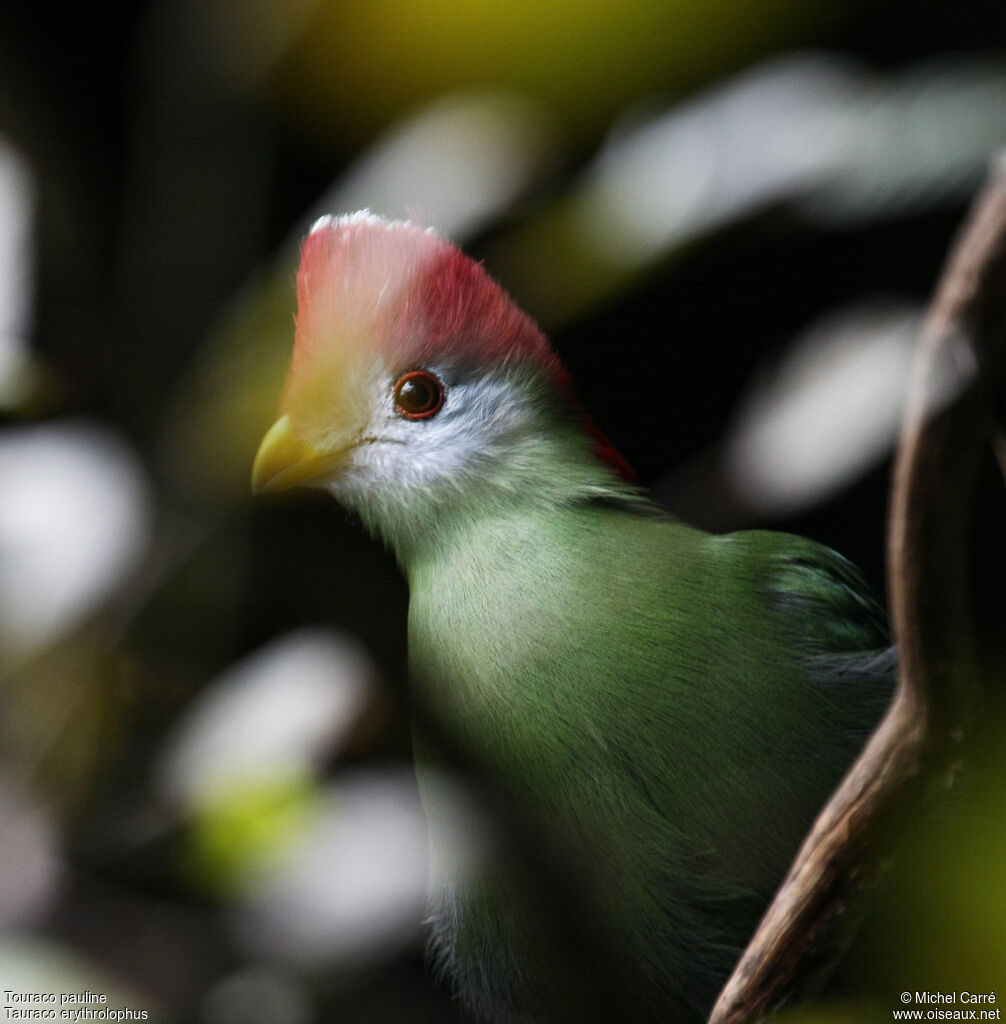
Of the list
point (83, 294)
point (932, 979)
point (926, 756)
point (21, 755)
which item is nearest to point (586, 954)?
point (932, 979)

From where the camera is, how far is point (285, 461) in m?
0.75

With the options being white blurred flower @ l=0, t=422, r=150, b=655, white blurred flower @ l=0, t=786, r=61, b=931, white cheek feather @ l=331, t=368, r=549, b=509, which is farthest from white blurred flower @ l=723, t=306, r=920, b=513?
white blurred flower @ l=0, t=786, r=61, b=931

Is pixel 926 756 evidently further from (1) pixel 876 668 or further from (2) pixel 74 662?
(2) pixel 74 662

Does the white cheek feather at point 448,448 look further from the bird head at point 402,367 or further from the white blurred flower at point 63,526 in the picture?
the white blurred flower at point 63,526

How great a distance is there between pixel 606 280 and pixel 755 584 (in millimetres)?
243

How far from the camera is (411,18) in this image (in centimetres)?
68

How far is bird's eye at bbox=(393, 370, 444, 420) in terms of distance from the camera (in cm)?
76
